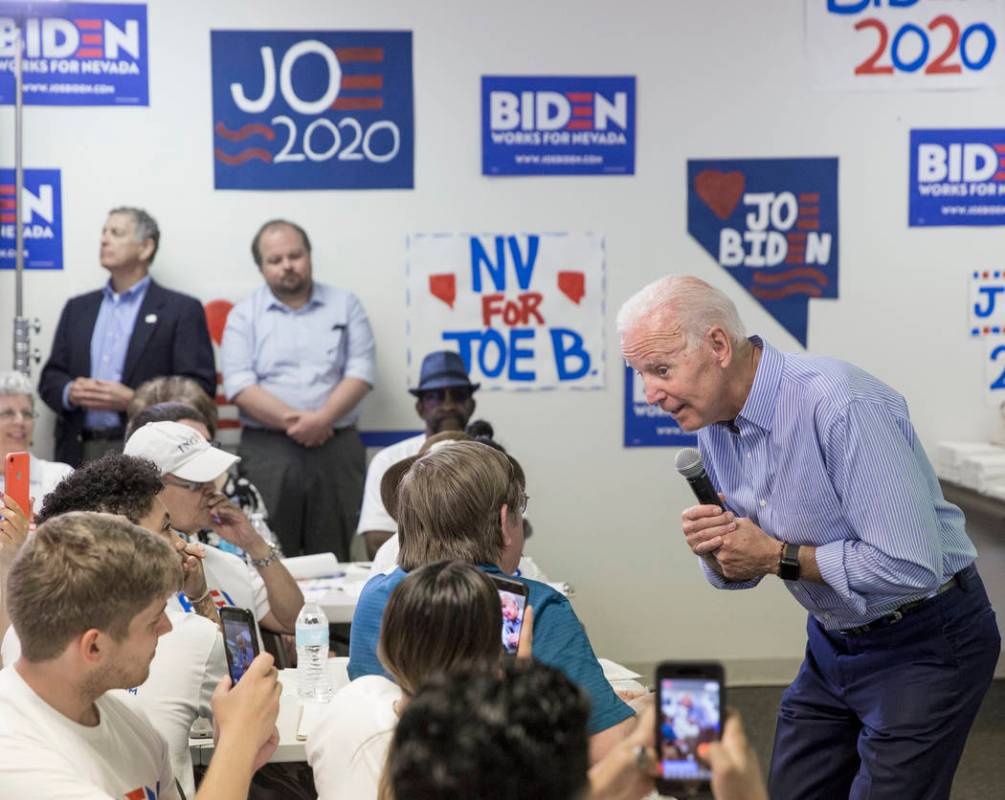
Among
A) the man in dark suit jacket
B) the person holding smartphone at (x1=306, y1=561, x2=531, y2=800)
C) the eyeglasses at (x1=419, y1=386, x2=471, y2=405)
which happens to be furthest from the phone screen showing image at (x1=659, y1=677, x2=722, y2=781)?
the man in dark suit jacket

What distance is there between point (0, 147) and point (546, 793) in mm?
5228

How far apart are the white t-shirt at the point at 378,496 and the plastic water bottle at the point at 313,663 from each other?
1.43m

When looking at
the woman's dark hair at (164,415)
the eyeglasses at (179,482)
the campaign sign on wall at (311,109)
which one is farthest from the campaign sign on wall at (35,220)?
the eyeglasses at (179,482)

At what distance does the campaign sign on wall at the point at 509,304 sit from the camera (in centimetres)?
586

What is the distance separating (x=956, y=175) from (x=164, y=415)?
3891 millimetres

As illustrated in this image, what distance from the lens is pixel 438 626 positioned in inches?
72.4

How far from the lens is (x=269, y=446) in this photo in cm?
568

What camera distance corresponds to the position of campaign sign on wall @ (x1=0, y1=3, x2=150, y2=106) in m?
5.64

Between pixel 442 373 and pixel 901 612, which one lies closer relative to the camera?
pixel 901 612

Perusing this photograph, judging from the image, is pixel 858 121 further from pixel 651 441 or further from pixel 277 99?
pixel 277 99

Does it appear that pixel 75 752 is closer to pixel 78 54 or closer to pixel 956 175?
pixel 78 54

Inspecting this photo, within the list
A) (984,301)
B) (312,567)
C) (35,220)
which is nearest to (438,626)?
(312,567)

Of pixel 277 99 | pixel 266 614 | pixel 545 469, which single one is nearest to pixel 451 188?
pixel 277 99

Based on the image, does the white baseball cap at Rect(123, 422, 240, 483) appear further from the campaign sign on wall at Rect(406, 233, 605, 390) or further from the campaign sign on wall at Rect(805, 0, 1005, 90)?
the campaign sign on wall at Rect(805, 0, 1005, 90)
